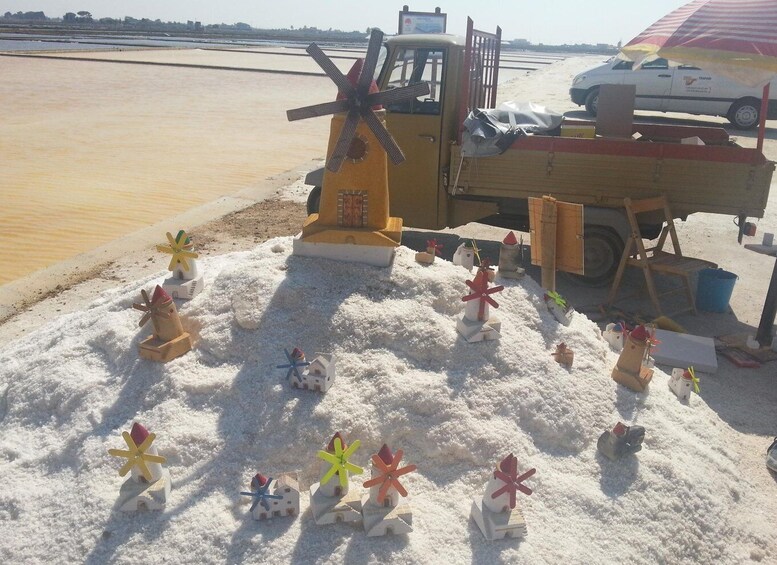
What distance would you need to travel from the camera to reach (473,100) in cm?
732

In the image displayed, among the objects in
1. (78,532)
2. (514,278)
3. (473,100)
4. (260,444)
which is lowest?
(78,532)

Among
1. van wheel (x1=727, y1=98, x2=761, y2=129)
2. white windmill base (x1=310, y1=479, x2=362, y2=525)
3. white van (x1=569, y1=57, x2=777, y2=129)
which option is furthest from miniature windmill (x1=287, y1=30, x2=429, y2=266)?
van wheel (x1=727, y1=98, x2=761, y2=129)

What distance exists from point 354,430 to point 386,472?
0.50 meters

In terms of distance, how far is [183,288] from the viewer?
4.20 metres

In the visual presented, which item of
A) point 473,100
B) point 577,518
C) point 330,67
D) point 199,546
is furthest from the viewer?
point 473,100

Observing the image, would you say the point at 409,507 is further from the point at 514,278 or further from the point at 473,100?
the point at 473,100

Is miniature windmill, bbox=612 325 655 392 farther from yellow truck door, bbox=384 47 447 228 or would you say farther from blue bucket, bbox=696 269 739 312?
yellow truck door, bbox=384 47 447 228

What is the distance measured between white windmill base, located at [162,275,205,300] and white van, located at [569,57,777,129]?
Answer: 50.9 feet

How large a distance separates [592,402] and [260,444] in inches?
78.3

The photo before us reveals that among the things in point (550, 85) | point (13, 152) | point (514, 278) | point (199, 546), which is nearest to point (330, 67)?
point (514, 278)

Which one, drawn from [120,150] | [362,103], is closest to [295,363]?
[362,103]

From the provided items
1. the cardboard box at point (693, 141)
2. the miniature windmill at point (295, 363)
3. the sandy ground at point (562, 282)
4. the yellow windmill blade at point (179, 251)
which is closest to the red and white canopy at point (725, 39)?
the cardboard box at point (693, 141)

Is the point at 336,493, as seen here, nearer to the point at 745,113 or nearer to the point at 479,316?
the point at 479,316

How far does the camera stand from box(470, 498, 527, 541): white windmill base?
292 centimetres
